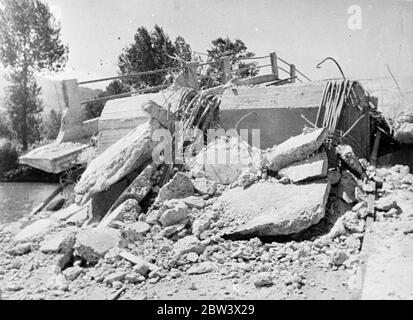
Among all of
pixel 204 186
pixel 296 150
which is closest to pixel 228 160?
pixel 204 186

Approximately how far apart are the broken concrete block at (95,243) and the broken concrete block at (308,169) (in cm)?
218

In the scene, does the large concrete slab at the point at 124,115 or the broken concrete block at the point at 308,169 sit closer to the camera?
the broken concrete block at the point at 308,169

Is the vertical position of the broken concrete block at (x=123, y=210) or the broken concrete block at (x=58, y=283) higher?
the broken concrete block at (x=123, y=210)

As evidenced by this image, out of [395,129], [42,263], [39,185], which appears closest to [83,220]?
[42,263]

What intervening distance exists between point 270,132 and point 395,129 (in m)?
2.00

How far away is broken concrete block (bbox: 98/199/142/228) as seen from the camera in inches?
194

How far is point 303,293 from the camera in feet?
9.99

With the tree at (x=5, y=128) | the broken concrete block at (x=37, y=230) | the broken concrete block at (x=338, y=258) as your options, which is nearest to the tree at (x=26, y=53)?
the tree at (x=5, y=128)

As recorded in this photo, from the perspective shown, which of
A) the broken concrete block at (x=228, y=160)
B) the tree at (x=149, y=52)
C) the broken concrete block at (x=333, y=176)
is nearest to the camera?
the broken concrete block at (x=333, y=176)

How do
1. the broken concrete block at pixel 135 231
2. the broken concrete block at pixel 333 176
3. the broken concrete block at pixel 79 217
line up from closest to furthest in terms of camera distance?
the broken concrete block at pixel 135 231
the broken concrete block at pixel 333 176
the broken concrete block at pixel 79 217

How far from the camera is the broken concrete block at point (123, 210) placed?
16.2ft

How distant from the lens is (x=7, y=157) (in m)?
19.1

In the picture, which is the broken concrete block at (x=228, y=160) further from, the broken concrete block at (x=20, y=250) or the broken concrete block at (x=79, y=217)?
the broken concrete block at (x=20, y=250)
